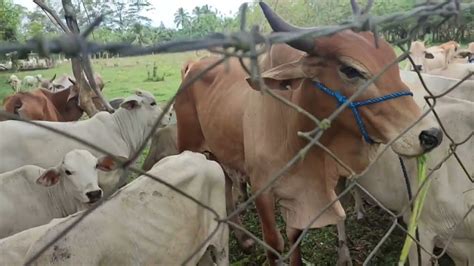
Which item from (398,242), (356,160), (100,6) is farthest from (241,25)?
(100,6)

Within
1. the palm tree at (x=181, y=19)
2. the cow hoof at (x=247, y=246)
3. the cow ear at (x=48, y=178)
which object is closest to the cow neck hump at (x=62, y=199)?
the cow ear at (x=48, y=178)

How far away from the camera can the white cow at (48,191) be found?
343cm

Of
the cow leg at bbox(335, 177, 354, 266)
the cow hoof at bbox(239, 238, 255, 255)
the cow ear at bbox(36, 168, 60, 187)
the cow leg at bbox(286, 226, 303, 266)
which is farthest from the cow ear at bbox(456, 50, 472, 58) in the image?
the cow ear at bbox(36, 168, 60, 187)

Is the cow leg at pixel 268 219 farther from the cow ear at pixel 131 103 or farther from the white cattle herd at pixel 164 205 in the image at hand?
the cow ear at pixel 131 103

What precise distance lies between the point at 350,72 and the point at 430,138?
0.40 meters

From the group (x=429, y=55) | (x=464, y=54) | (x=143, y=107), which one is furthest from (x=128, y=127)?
(x=464, y=54)

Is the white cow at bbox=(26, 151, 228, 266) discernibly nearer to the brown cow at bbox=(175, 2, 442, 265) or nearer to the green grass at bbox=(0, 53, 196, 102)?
the brown cow at bbox=(175, 2, 442, 265)

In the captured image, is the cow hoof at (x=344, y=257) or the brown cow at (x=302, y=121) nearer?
the brown cow at (x=302, y=121)

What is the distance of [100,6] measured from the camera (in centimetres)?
1039

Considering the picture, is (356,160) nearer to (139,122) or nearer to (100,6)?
(139,122)

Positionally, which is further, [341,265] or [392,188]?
[341,265]

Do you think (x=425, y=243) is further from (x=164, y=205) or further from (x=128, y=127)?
(x=128, y=127)

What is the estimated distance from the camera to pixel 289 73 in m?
2.23

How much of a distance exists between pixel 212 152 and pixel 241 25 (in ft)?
9.88
